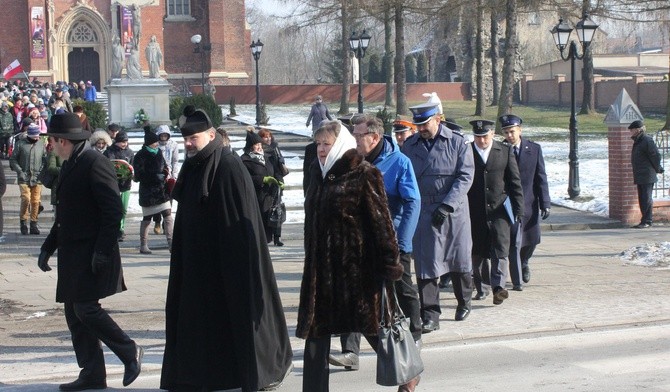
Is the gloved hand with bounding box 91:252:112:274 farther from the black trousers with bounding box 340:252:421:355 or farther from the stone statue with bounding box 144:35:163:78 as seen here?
the stone statue with bounding box 144:35:163:78

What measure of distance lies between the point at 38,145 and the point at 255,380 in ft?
41.7

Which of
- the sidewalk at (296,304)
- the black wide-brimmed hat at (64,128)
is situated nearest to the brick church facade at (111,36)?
the sidewalk at (296,304)

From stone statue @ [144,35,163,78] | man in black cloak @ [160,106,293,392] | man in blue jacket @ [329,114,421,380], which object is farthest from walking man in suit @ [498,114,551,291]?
stone statue @ [144,35,163,78]

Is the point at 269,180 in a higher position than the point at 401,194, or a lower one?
lower

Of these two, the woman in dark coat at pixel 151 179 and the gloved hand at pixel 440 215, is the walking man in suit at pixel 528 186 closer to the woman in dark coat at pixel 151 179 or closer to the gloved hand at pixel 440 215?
the gloved hand at pixel 440 215

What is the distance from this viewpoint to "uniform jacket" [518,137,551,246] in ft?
38.5

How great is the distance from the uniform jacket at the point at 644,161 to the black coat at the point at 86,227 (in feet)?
A: 42.3

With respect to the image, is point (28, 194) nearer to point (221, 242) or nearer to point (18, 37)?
point (221, 242)

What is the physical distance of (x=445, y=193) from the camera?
9.21 metres

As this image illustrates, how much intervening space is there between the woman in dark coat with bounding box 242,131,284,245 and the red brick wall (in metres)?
42.2

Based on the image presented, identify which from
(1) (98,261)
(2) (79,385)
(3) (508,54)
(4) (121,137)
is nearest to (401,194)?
(1) (98,261)

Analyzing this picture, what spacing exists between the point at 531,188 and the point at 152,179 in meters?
5.93

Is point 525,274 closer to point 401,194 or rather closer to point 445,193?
point 445,193

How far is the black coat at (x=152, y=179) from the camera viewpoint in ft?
50.4
